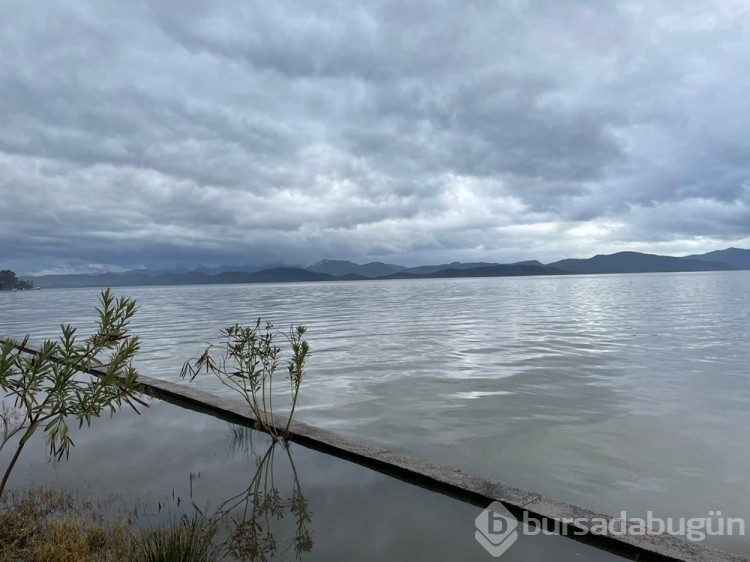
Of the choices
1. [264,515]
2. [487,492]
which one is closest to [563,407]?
[487,492]

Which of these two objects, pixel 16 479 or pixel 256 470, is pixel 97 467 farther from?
pixel 256 470

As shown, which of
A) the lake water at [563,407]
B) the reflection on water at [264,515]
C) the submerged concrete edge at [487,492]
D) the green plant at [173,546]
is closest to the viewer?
the green plant at [173,546]

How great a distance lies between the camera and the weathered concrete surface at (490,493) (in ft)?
12.5

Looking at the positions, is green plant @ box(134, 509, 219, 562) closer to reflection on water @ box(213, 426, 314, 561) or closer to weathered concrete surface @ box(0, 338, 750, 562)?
reflection on water @ box(213, 426, 314, 561)

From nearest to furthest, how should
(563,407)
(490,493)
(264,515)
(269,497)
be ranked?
(264,515)
(490,493)
(269,497)
(563,407)

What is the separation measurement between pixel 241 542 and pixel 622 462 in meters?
4.94
